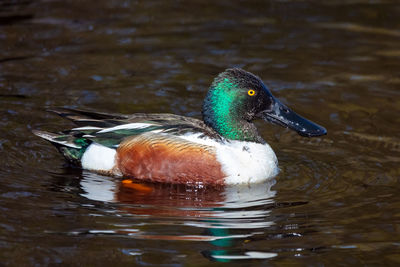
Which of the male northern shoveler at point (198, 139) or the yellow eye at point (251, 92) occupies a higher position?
the yellow eye at point (251, 92)

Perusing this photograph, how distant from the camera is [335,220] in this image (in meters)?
5.71

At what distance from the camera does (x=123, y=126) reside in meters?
6.92

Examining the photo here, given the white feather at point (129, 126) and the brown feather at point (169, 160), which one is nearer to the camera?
the brown feather at point (169, 160)

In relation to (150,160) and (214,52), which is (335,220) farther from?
(214,52)

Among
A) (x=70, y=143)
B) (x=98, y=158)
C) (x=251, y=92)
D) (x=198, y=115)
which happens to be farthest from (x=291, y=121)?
(x=70, y=143)

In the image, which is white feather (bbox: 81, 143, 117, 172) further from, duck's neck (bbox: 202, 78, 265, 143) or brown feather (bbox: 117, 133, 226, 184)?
duck's neck (bbox: 202, 78, 265, 143)

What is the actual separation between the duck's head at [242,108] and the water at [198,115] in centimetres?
46

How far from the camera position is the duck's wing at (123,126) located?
6746mm

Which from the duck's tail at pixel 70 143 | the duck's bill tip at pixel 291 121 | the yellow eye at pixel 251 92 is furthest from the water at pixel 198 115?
the yellow eye at pixel 251 92

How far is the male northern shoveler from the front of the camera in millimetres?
6598

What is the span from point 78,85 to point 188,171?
9.23 ft

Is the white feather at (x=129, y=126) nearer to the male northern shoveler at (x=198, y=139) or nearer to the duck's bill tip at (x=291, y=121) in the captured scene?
the male northern shoveler at (x=198, y=139)

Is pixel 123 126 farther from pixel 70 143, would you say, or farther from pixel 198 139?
pixel 198 139

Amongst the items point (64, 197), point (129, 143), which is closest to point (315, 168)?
point (129, 143)
